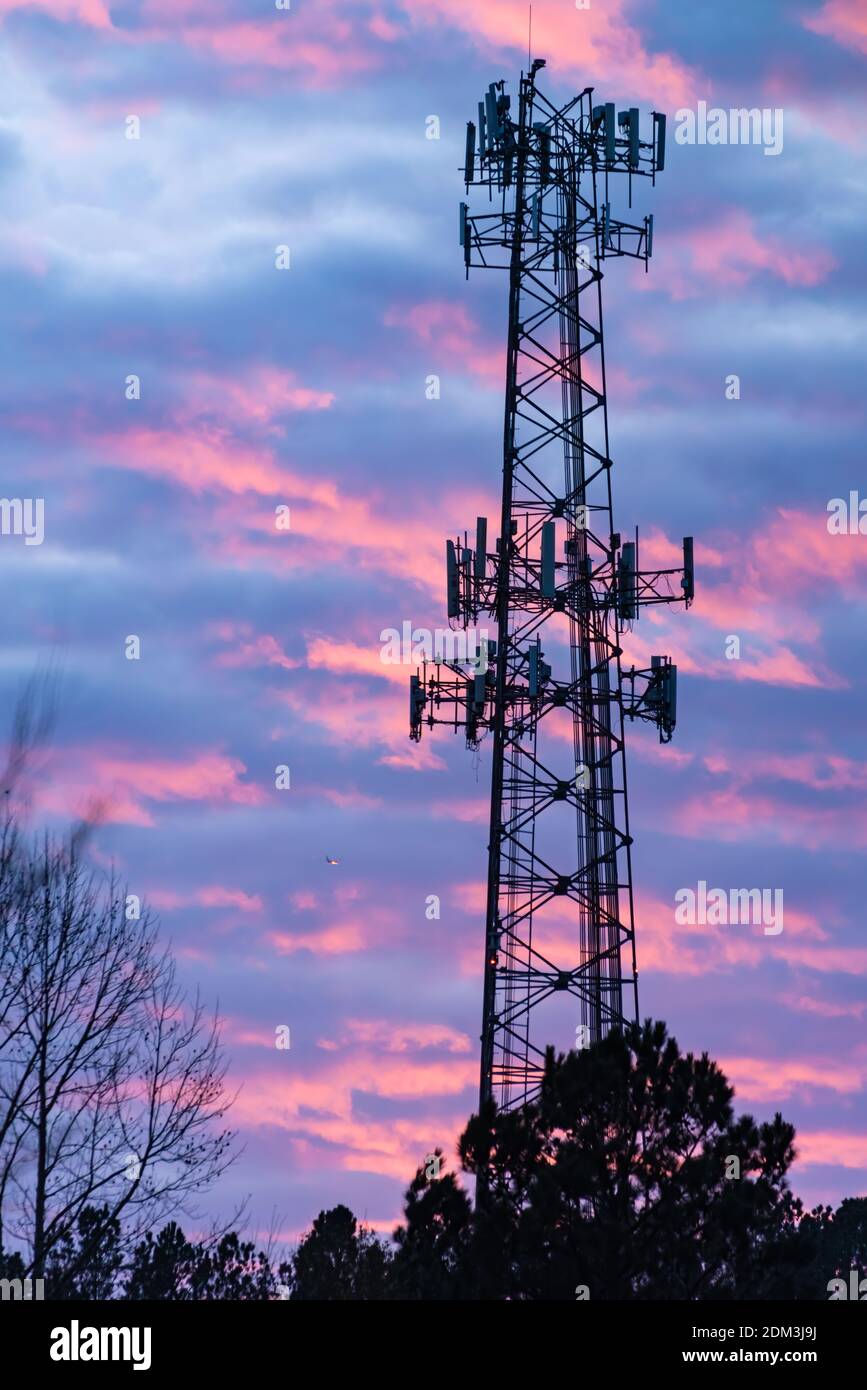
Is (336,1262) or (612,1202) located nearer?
(612,1202)

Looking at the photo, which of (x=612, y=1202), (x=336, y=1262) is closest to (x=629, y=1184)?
(x=612, y=1202)

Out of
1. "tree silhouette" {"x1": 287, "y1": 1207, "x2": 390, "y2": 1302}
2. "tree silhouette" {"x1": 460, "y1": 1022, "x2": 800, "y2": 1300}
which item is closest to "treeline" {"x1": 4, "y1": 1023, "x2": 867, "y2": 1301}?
"tree silhouette" {"x1": 460, "y1": 1022, "x2": 800, "y2": 1300}

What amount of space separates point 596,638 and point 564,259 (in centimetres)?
872

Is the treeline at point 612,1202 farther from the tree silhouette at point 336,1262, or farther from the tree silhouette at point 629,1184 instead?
the tree silhouette at point 336,1262

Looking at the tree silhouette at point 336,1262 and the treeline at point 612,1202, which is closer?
the treeline at point 612,1202

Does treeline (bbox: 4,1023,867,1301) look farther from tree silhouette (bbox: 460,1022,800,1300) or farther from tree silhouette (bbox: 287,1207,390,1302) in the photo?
tree silhouette (bbox: 287,1207,390,1302)

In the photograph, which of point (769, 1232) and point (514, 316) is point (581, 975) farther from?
point (514, 316)

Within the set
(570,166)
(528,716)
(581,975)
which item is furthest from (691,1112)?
(570,166)

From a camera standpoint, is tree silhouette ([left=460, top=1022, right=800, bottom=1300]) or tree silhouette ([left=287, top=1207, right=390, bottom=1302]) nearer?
tree silhouette ([left=460, top=1022, right=800, bottom=1300])

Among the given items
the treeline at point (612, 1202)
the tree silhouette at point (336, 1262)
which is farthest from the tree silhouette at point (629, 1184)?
the tree silhouette at point (336, 1262)

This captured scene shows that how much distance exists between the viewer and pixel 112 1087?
40.7 m

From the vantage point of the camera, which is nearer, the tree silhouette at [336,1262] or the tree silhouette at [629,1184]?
the tree silhouette at [629,1184]

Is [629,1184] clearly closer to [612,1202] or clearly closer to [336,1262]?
[612,1202]

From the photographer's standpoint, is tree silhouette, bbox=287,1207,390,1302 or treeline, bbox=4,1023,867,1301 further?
tree silhouette, bbox=287,1207,390,1302
